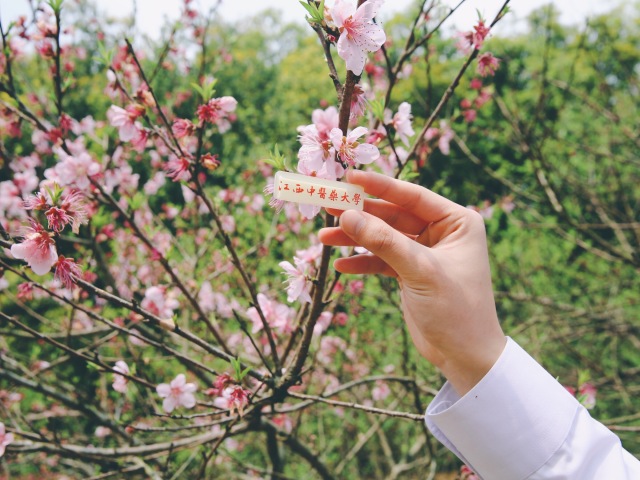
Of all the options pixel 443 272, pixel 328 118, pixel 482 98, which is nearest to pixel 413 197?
pixel 443 272

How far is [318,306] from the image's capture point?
1.32 metres

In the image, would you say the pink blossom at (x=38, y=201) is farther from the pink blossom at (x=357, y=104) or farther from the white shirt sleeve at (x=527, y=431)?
the white shirt sleeve at (x=527, y=431)

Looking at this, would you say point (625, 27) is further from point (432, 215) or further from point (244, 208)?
point (432, 215)

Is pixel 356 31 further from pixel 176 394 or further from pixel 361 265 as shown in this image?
pixel 176 394

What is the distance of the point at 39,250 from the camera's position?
1198mm

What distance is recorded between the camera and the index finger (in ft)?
4.02

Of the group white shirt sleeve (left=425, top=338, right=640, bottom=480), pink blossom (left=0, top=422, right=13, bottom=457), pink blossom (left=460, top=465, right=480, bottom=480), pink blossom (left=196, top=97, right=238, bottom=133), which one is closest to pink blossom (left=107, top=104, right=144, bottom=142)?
pink blossom (left=196, top=97, right=238, bottom=133)

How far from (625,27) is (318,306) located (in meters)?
15.9

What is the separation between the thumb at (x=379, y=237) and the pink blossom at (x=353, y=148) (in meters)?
0.17

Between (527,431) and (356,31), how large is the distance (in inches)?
41.6

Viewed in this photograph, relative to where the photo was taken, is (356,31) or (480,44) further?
(480,44)

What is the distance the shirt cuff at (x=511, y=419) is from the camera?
1.07 m

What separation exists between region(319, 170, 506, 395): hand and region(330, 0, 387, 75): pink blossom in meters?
0.27

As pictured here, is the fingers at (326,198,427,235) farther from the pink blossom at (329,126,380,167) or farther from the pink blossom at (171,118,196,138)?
the pink blossom at (171,118,196,138)
